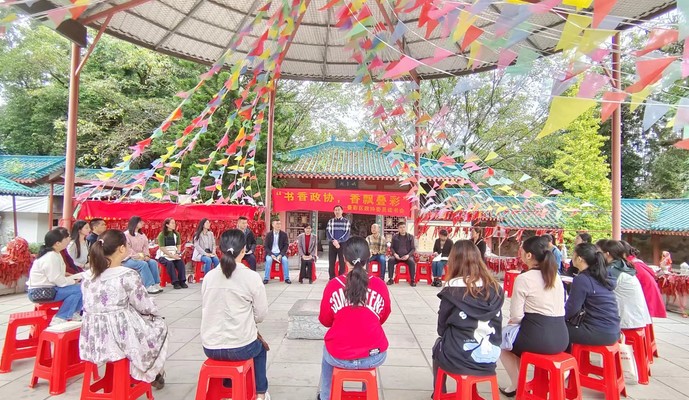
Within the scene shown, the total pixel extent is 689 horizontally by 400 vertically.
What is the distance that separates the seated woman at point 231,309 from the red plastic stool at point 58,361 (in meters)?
1.37

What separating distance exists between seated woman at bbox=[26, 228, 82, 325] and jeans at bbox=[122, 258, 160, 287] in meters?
2.02

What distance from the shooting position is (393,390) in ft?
11.2

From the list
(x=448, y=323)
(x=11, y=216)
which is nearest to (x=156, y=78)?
(x=11, y=216)

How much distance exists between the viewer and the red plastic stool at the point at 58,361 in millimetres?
3250

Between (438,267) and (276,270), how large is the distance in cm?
363

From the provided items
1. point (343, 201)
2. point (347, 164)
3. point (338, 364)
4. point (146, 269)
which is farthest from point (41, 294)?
point (347, 164)

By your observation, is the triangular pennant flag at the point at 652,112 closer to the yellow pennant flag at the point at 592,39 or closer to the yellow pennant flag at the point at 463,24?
the yellow pennant flag at the point at 592,39

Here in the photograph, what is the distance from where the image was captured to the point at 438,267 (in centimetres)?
877

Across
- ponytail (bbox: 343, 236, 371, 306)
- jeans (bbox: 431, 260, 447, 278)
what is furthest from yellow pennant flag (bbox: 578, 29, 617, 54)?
jeans (bbox: 431, 260, 447, 278)

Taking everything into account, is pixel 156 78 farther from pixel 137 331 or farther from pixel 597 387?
pixel 597 387

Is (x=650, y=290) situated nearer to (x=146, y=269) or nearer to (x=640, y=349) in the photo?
(x=640, y=349)

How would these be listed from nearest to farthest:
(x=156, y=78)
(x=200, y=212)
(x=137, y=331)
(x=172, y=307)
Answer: (x=137, y=331)
(x=172, y=307)
(x=200, y=212)
(x=156, y=78)

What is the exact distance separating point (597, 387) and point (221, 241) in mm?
3384

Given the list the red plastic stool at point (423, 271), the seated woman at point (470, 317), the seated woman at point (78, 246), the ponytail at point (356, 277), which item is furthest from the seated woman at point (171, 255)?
the seated woman at point (470, 317)
